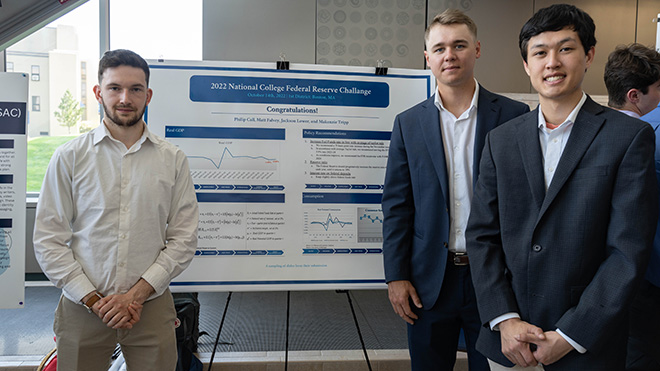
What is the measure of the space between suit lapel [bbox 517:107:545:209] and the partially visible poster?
102 inches

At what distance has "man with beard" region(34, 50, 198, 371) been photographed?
1.62m

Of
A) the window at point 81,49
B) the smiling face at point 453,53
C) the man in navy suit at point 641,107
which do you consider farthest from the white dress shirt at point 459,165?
the window at point 81,49

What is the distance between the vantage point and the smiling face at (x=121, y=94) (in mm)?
1697

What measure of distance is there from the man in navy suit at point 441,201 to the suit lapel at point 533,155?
0.34m

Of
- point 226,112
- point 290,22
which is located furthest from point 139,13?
point 226,112

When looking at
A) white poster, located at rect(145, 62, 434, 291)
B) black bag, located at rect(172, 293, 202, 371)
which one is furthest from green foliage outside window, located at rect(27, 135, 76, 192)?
white poster, located at rect(145, 62, 434, 291)

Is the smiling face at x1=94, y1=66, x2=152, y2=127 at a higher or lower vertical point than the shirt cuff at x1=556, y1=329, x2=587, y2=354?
higher

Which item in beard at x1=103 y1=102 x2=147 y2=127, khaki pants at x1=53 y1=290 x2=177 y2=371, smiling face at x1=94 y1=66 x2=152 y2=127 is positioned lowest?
khaki pants at x1=53 y1=290 x2=177 y2=371

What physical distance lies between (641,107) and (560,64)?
100cm

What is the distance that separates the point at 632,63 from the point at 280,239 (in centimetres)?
188

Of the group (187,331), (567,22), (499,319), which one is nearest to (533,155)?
(567,22)

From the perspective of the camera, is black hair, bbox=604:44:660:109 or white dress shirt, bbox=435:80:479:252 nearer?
white dress shirt, bbox=435:80:479:252

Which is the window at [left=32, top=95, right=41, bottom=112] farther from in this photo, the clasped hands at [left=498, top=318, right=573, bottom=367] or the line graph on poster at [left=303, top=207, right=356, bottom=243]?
the clasped hands at [left=498, top=318, right=573, bottom=367]

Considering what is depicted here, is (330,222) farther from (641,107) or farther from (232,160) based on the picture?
(641,107)
